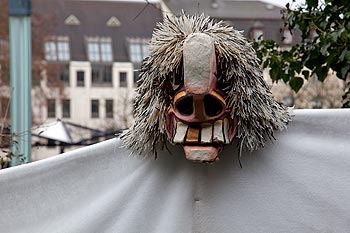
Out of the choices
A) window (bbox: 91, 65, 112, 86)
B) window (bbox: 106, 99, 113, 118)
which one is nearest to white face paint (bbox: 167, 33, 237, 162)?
window (bbox: 106, 99, 113, 118)

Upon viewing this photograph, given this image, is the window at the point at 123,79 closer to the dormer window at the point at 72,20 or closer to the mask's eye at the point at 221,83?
the dormer window at the point at 72,20

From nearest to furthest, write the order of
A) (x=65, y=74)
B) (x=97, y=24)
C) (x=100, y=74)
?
(x=65, y=74), (x=100, y=74), (x=97, y=24)

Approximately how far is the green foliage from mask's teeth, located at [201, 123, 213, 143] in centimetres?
90

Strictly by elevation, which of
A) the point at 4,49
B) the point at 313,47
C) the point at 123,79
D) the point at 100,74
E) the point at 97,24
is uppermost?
the point at 97,24

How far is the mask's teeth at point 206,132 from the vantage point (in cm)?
121

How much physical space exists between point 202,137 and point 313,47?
116cm

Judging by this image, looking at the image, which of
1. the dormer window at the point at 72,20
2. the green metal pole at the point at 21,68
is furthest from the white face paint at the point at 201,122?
the dormer window at the point at 72,20

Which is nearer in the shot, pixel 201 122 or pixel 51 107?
pixel 201 122

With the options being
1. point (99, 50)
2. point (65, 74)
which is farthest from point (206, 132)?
point (99, 50)

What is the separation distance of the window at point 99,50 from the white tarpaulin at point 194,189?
1253 inches

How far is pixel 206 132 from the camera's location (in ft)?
3.97

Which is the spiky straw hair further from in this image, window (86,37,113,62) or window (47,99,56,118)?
window (86,37,113,62)

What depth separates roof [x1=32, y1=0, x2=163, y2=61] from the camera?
3288 centimetres

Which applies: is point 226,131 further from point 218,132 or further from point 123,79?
point 123,79
